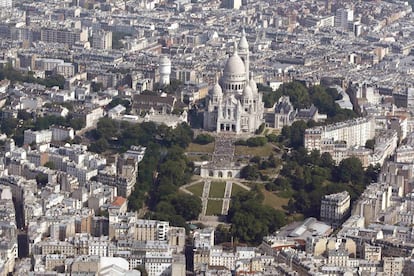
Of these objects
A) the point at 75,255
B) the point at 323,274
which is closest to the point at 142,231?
the point at 75,255

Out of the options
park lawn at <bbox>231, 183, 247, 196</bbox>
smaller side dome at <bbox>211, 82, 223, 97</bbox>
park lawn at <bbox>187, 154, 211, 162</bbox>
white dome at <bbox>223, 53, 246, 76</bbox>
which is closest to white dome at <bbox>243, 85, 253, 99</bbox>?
smaller side dome at <bbox>211, 82, 223, 97</bbox>

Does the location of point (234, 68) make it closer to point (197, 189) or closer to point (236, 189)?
point (236, 189)

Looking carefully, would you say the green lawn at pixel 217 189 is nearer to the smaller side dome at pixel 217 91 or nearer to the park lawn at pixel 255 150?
the park lawn at pixel 255 150

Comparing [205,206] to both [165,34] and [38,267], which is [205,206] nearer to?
[38,267]

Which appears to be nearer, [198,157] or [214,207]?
[214,207]

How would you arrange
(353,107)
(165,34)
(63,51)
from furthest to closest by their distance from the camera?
(165,34)
(63,51)
(353,107)

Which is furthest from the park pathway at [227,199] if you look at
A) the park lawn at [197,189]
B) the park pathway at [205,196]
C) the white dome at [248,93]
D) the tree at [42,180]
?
the white dome at [248,93]

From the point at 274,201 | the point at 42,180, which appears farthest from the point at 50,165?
the point at 274,201
